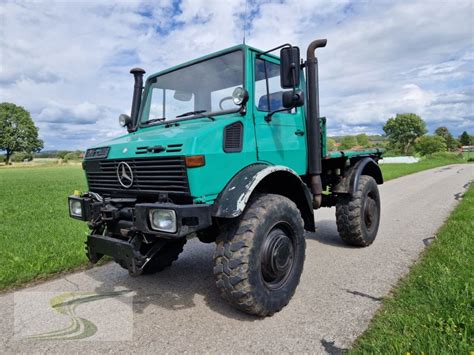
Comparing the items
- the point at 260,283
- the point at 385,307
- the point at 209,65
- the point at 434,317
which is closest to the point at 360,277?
the point at 385,307

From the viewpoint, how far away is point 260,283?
3.11 m

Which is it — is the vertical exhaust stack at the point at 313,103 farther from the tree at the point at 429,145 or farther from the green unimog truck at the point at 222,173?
the tree at the point at 429,145

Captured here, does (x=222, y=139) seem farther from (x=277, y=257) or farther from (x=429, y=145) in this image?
(x=429, y=145)

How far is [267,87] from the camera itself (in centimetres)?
378

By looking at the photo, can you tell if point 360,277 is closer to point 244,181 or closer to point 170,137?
point 244,181

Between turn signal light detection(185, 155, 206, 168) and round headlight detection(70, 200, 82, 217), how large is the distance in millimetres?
1526

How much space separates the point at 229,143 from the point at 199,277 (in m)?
1.92

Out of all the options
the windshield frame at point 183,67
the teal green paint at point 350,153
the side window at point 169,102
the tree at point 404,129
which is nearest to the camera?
the windshield frame at point 183,67

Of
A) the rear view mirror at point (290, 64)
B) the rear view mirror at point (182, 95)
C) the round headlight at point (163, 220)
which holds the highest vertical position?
the rear view mirror at point (290, 64)

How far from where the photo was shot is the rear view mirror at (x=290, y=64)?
331cm

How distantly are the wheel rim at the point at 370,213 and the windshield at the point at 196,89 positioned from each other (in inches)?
118

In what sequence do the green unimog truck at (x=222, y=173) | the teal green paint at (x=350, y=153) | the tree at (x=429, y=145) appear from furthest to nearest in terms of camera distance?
the tree at (x=429, y=145) < the teal green paint at (x=350, y=153) < the green unimog truck at (x=222, y=173)

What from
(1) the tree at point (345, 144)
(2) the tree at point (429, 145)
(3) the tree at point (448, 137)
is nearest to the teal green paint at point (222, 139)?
(1) the tree at point (345, 144)

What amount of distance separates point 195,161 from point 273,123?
1257 mm
